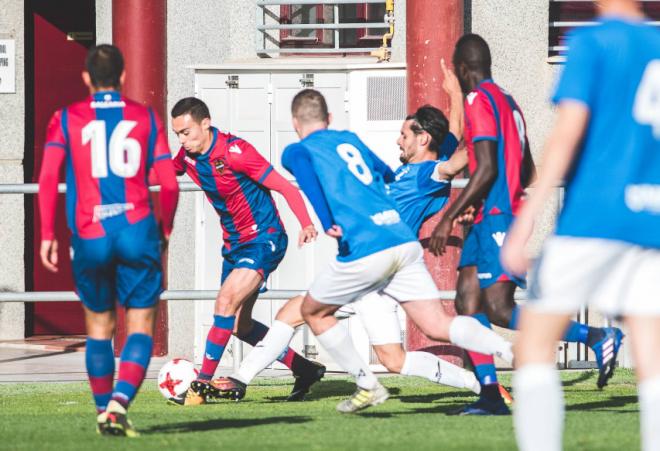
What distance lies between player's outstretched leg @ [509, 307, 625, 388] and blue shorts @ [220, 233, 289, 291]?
185 centimetres

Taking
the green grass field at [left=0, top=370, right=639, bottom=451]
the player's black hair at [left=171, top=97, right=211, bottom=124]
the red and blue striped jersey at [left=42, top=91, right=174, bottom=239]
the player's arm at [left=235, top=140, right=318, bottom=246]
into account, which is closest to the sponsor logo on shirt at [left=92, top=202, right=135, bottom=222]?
the red and blue striped jersey at [left=42, top=91, right=174, bottom=239]

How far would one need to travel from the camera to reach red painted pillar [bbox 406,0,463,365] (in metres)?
11.1

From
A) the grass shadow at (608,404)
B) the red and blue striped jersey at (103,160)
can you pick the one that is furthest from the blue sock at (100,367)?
the grass shadow at (608,404)

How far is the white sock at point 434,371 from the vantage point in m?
7.49

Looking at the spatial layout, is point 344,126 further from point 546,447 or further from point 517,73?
point 546,447

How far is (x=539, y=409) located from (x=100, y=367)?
278 centimetres

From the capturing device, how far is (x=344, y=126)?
1198 cm

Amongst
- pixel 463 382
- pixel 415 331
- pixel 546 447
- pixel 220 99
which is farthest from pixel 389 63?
pixel 546 447

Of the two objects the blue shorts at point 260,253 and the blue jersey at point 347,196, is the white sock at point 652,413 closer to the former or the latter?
the blue jersey at point 347,196

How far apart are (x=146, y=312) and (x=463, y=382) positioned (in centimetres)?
211

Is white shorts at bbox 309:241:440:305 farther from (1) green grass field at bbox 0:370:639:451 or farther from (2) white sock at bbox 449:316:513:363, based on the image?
(1) green grass field at bbox 0:370:639:451

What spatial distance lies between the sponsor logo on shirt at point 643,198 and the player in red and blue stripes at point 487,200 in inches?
115

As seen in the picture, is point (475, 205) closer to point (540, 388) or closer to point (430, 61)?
point (540, 388)

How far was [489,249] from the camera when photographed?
7391mm
